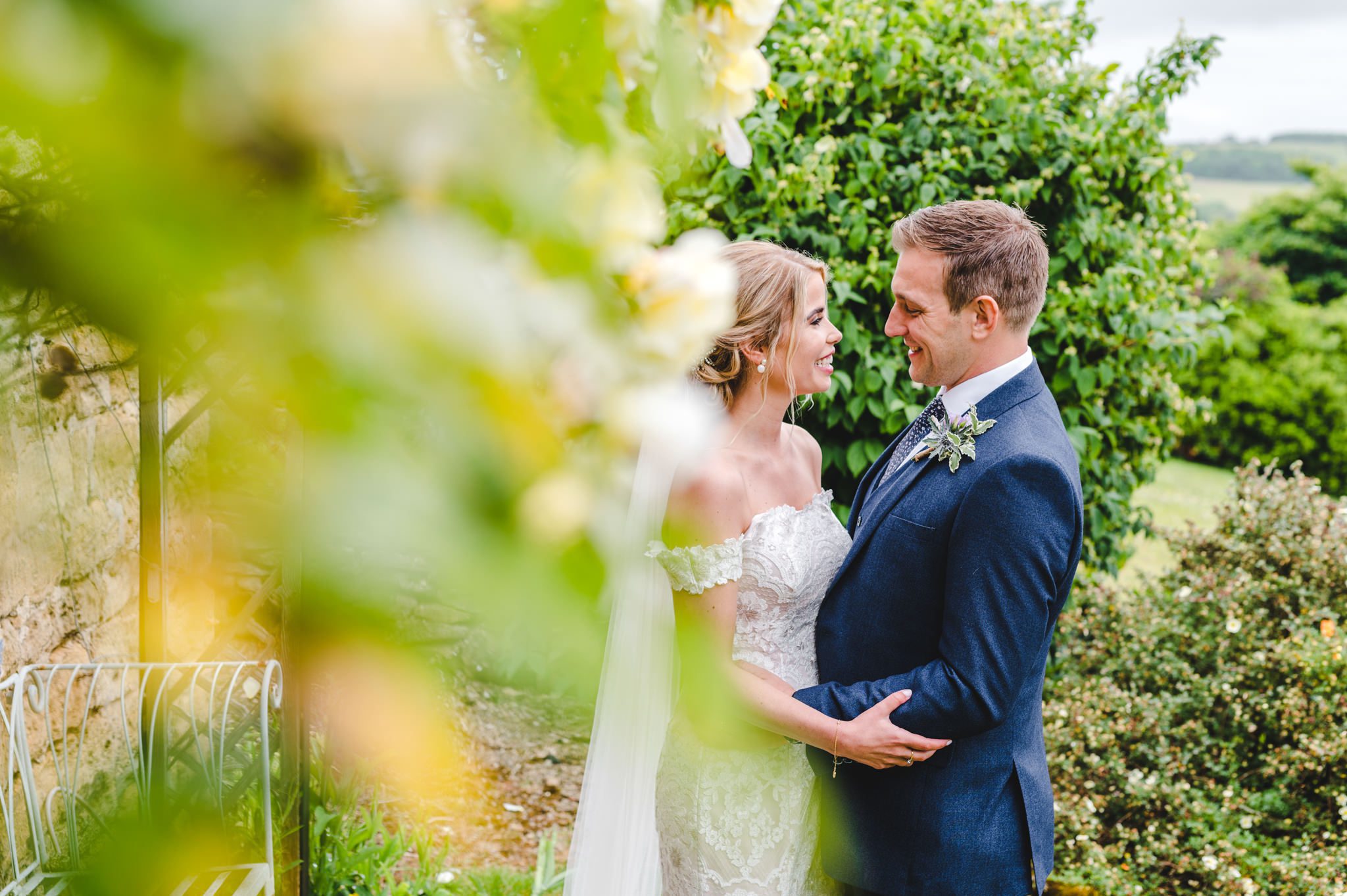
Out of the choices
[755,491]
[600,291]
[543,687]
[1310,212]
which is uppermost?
[1310,212]

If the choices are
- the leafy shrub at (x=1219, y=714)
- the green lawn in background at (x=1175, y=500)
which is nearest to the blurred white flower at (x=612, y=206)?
the leafy shrub at (x=1219, y=714)

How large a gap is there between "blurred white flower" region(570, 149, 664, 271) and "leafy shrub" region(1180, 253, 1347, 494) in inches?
531

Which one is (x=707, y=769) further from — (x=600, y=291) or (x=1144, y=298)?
(x=1144, y=298)

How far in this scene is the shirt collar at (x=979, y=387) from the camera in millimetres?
2031

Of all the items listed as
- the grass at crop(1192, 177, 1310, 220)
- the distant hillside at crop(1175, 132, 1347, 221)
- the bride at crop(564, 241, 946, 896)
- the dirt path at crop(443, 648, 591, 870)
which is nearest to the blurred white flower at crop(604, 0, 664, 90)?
the bride at crop(564, 241, 946, 896)

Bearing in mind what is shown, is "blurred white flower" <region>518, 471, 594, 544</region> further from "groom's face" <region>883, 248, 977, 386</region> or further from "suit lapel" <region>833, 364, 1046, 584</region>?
"groom's face" <region>883, 248, 977, 386</region>

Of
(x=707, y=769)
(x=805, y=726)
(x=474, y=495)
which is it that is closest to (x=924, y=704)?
(x=805, y=726)

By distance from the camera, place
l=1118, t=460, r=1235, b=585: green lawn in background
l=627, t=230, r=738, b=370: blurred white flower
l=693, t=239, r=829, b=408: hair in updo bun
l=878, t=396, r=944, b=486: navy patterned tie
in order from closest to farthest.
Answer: l=627, t=230, r=738, b=370: blurred white flower < l=878, t=396, r=944, b=486: navy patterned tie < l=693, t=239, r=829, b=408: hair in updo bun < l=1118, t=460, r=1235, b=585: green lawn in background

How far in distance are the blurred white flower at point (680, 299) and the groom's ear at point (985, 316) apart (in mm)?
1673

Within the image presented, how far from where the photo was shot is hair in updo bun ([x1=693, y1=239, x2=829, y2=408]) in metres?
2.33

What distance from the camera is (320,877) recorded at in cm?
313

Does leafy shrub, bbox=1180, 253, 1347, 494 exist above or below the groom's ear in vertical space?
below

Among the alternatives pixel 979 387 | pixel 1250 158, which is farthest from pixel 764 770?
pixel 1250 158

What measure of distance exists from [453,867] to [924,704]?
8.55 feet
